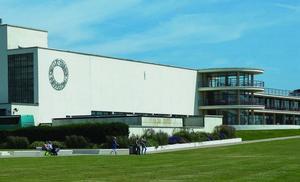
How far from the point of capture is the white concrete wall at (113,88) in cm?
7643

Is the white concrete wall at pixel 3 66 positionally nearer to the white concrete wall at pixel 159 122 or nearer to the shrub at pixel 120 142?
the white concrete wall at pixel 159 122

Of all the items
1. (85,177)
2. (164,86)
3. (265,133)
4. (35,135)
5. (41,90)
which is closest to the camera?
(85,177)

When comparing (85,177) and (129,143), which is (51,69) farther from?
(85,177)

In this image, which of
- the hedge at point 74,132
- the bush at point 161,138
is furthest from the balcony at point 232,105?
the hedge at point 74,132

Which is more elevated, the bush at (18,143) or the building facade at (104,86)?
the building facade at (104,86)

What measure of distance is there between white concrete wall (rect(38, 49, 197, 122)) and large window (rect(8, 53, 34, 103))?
1.68m

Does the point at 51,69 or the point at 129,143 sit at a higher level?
the point at 51,69

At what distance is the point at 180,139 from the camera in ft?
200

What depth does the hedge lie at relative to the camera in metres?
57.5

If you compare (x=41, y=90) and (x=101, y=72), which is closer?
(x=41, y=90)

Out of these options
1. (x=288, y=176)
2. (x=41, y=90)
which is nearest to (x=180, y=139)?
(x=41, y=90)

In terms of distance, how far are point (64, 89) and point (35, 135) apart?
16.2m

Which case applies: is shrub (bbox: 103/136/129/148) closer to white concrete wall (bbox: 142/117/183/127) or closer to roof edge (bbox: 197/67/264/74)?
white concrete wall (bbox: 142/117/183/127)

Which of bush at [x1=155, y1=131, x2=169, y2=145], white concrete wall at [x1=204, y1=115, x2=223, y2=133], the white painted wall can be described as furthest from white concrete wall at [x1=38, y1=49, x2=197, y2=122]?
bush at [x1=155, y1=131, x2=169, y2=145]
